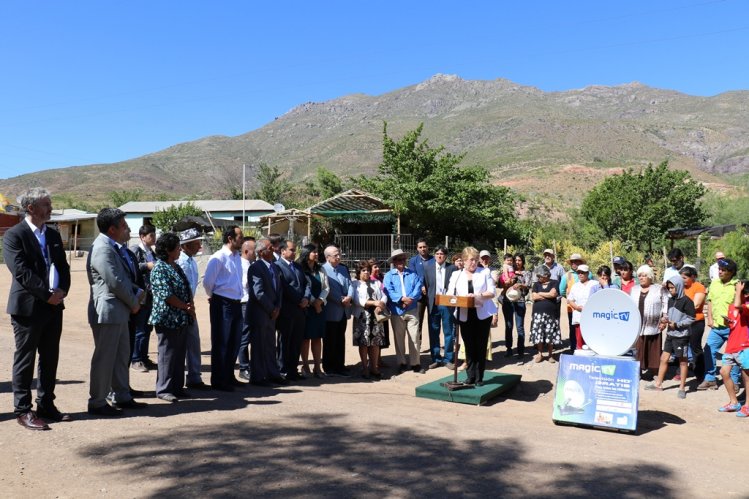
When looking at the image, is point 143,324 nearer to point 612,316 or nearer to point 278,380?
point 278,380

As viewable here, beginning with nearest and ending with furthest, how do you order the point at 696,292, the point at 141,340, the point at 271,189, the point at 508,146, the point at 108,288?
the point at 108,288
the point at 696,292
the point at 141,340
the point at 271,189
the point at 508,146

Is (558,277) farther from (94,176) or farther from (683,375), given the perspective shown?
(94,176)

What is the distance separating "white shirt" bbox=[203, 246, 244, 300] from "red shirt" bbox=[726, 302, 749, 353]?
5.82 metres

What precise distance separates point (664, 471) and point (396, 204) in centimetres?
2078

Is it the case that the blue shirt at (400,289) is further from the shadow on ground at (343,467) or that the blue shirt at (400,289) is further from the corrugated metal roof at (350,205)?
the corrugated metal roof at (350,205)

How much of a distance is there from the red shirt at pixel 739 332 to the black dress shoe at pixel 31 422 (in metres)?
7.20

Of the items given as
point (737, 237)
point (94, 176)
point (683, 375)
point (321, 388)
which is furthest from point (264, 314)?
point (94, 176)

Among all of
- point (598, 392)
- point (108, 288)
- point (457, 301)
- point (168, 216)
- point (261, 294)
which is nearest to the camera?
point (108, 288)

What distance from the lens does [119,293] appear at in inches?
215

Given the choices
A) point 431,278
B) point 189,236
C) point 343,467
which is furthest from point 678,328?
point 189,236

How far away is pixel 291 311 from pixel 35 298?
3588mm

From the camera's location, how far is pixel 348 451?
4863 mm

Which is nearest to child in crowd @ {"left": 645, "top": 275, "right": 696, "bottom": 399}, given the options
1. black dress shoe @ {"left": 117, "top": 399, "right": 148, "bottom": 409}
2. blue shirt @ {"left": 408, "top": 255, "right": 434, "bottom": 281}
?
blue shirt @ {"left": 408, "top": 255, "right": 434, "bottom": 281}

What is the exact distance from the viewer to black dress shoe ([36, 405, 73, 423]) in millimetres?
5199
